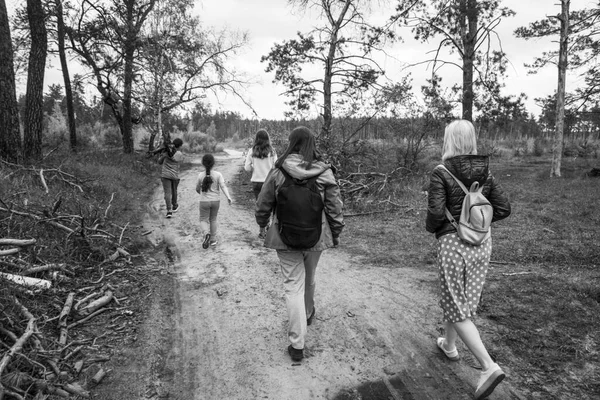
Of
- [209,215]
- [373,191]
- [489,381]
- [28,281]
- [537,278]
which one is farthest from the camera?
[373,191]

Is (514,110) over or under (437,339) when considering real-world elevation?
over

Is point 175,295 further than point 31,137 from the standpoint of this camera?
No

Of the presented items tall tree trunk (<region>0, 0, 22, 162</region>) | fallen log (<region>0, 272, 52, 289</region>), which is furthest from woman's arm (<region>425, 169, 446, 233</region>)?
tall tree trunk (<region>0, 0, 22, 162</region>)

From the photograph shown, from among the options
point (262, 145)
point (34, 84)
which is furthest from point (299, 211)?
point (34, 84)

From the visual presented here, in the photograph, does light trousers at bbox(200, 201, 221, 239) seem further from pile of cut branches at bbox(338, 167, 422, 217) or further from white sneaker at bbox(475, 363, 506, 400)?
white sneaker at bbox(475, 363, 506, 400)

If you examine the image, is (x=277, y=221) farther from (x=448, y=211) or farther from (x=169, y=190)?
(x=169, y=190)

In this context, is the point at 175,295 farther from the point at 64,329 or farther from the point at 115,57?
the point at 115,57

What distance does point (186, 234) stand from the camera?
7828mm

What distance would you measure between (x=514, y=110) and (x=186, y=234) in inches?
484

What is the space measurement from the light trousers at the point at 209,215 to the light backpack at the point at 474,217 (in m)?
5.06

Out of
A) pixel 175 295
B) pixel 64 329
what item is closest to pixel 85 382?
pixel 64 329

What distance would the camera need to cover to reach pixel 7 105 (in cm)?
890

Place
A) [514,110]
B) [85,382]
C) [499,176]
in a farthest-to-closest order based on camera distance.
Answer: [499,176]
[514,110]
[85,382]

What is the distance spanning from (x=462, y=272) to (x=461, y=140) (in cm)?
106
